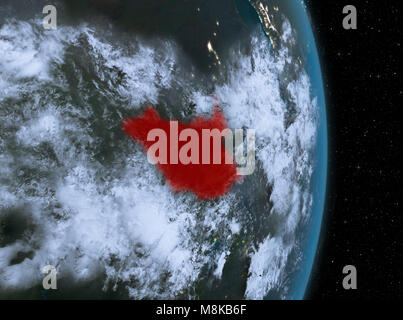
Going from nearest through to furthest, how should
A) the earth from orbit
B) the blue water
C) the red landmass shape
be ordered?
the earth from orbit → the red landmass shape → the blue water

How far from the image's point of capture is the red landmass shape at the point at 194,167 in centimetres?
229

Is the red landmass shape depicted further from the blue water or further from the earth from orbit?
the blue water

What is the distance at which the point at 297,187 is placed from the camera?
3.51 m

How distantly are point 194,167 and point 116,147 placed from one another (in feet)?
1.73

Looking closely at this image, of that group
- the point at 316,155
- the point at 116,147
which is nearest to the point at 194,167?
the point at 116,147

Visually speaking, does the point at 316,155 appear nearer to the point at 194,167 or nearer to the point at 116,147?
the point at 194,167

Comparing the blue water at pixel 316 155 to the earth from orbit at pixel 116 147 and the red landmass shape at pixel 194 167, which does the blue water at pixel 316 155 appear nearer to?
the earth from orbit at pixel 116 147

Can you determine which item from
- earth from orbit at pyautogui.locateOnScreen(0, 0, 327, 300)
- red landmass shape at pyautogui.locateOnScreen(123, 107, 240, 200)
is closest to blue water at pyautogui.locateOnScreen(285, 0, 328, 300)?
earth from orbit at pyautogui.locateOnScreen(0, 0, 327, 300)

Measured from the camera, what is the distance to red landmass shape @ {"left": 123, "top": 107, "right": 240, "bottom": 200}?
2289mm

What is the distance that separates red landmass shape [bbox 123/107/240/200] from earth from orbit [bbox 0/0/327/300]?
0.14 ft

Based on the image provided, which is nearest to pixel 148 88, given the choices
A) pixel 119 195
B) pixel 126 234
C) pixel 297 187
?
pixel 119 195

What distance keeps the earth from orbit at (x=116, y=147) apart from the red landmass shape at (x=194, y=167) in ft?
0.14

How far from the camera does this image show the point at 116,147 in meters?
2.25
